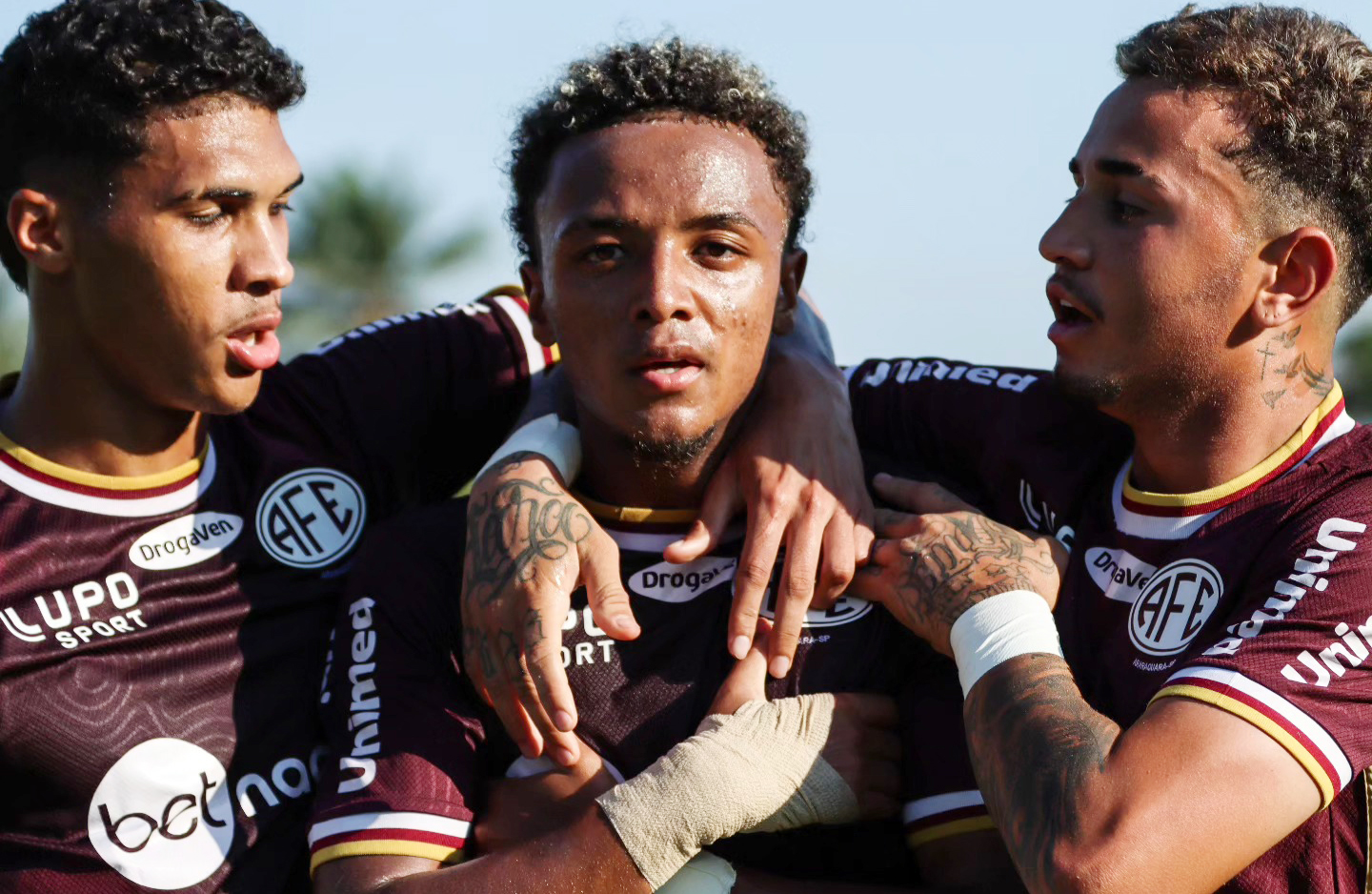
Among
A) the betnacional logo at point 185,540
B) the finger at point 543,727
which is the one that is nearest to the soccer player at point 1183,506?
the finger at point 543,727

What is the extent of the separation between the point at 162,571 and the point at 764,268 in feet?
5.66

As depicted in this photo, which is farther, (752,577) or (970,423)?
(970,423)

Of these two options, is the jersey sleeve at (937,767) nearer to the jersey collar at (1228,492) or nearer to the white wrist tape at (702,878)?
the white wrist tape at (702,878)

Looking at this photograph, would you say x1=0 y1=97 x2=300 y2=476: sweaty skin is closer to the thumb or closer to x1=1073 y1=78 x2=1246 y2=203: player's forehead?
the thumb

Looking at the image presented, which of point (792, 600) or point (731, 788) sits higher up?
→ point (792, 600)

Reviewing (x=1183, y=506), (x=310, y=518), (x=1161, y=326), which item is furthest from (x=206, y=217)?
(x=1183, y=506)

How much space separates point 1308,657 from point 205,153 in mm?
2893

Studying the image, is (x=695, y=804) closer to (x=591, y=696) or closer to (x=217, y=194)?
(x=591, y=696)

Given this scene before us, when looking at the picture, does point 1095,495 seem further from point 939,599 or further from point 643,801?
point 643,801


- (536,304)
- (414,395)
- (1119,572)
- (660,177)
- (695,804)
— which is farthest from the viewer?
(414,395)

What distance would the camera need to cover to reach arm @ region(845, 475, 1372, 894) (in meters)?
3.22

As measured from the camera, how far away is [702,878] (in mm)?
3676

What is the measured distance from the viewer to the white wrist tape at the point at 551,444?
4203 millimetres

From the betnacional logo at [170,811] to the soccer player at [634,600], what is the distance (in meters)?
0.32
